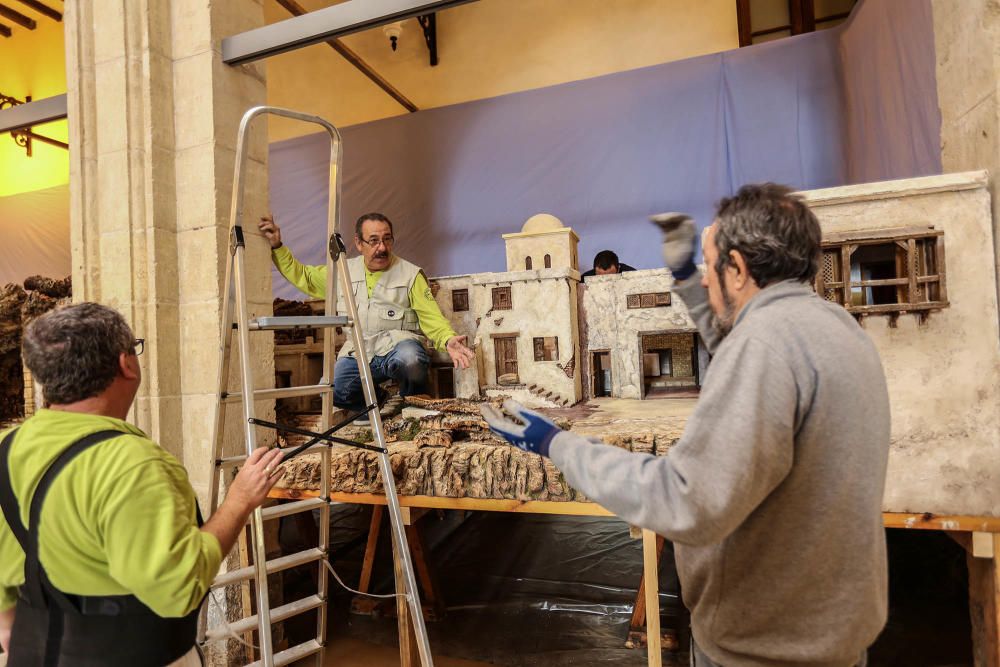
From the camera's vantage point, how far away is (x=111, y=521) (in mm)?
1601

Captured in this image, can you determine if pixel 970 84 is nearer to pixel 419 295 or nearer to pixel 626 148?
pixel 419 295

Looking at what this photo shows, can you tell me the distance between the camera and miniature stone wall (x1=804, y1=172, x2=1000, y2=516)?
9.39ft

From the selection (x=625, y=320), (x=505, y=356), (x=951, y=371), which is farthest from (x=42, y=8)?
(x=951, y=371)

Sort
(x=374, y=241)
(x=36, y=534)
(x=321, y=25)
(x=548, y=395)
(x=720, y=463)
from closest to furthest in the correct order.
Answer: (x=720, y=463) < (x=36, y=534) < (x=321, y=25) < (x=374, y=241) < (x=548, y=395)

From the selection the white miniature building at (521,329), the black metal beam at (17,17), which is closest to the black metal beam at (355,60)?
the white miniature building at (521,329)

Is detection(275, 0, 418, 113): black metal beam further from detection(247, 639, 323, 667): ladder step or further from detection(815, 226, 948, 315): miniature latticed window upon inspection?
detection(247, 639, 323, 667): ladder step

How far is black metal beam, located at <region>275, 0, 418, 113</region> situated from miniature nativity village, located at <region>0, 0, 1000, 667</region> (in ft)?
0.61

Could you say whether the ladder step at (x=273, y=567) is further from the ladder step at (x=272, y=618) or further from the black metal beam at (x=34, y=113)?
the black metal beam at (x=34, y=113)

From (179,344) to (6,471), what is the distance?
2423 mm

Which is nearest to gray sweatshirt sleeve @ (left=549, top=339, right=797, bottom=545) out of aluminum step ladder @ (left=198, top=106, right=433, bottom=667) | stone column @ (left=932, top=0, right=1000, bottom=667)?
aluminum step ladder @ (left=198, top=106, right=433, bottom=667)

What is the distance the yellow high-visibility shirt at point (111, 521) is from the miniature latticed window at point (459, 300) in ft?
12.2

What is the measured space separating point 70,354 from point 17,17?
14085mm

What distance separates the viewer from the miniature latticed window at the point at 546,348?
16.8ft

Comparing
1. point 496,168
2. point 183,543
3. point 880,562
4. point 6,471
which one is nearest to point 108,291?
point 6,471
